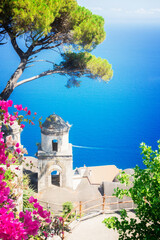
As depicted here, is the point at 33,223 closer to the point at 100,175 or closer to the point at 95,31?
the point at 95,31

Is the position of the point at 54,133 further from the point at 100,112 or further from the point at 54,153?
the point at 100,112

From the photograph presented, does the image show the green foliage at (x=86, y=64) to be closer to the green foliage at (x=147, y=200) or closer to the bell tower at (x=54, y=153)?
the bell tower at (x=54, y=153)

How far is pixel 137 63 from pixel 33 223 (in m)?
150

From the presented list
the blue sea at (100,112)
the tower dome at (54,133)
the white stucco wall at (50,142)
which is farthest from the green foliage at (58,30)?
the blue sea at (100,112)

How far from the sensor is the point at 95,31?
44.3 ft

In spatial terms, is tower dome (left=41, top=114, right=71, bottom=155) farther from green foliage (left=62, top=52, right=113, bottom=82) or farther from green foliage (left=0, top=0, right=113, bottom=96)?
green foliage (left=62, top=52, right=113, bottom=82)

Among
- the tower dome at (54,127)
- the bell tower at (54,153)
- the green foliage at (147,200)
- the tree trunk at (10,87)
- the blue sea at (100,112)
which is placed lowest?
the green foliage at (147,200)

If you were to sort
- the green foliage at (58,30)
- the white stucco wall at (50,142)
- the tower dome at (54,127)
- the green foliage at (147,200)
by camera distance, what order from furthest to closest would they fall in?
the white stucco wall at (50,142), the tower dome at (54,127), the green foliage at (58,30), the green foliage at (147,200)

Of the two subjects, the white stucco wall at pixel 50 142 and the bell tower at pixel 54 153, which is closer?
the bell tower at pixel 54 153

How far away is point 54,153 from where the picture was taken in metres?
15.5

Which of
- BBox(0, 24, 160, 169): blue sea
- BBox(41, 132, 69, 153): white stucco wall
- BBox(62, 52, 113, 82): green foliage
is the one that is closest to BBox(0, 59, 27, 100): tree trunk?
BBox(62, 52, 113, 82): green foliage

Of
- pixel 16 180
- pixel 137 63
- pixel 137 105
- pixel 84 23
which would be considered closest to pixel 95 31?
pixel 84 23

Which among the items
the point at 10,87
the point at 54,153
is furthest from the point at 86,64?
the point at 54,153

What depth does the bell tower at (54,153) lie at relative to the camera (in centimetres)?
1527
